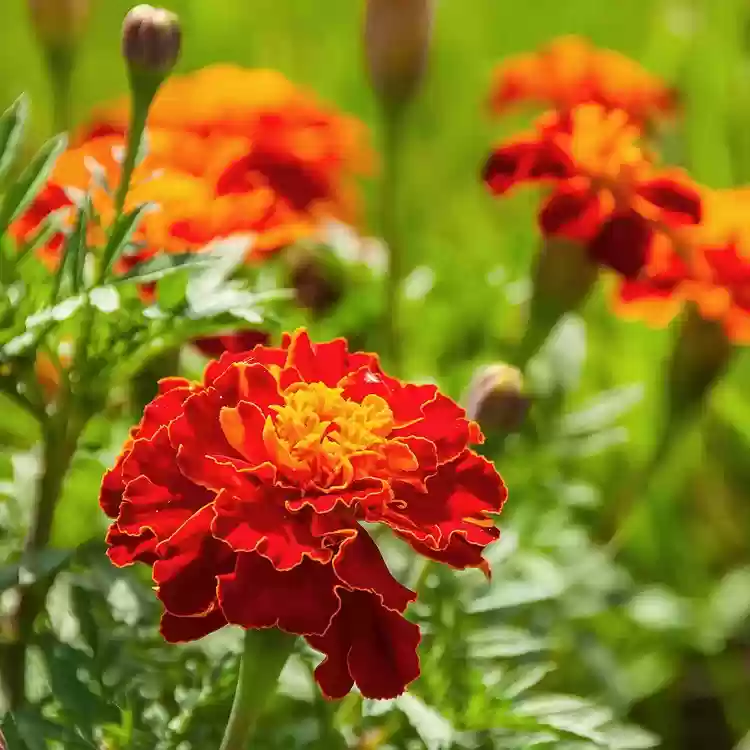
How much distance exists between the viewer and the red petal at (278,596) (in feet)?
1.33

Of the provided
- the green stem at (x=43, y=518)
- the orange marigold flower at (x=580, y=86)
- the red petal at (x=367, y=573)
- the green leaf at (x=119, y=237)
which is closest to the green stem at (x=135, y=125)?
the green leaf at (x=119, y=237)

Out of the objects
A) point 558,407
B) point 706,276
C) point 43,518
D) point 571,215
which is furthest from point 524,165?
point 43,518

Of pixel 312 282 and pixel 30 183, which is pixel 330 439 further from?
pixel 312 282

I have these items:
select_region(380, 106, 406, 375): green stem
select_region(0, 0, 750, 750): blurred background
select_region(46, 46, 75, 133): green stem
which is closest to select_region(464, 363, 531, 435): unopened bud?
select_region(0, 0, 750, 750): blurred background

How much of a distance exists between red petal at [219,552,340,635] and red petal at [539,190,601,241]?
1.12ft

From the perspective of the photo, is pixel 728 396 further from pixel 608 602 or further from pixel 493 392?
pixel 493 392

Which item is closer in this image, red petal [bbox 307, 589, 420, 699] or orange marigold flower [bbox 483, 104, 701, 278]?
red petal [bbox 307, 589, 420, 699]

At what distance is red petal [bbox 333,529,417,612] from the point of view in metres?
0.42

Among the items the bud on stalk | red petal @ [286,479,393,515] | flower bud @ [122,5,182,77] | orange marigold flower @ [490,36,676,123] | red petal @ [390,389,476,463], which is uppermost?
flower bud @ [122,5,182,77]

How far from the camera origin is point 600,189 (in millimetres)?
720

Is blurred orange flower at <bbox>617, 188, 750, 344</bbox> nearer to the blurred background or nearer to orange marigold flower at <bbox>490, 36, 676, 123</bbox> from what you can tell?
the blurred background

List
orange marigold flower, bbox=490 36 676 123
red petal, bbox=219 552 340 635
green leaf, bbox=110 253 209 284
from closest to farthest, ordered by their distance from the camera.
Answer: red petal, bbox=219 552 340 635
green leaf, bbox=110 253 209 284
orange marigold flower, bbox=490 36 676 123

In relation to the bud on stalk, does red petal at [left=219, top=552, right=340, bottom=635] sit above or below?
above

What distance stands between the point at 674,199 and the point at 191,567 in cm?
42
